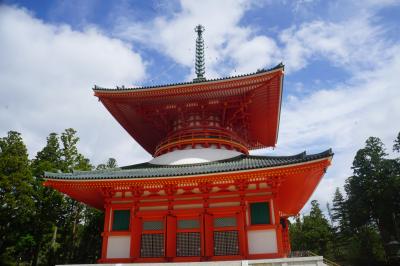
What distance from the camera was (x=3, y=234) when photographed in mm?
33125

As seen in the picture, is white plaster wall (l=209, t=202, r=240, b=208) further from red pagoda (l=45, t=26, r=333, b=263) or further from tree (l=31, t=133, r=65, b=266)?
tree (l=31, t=133, r=65, b=266)

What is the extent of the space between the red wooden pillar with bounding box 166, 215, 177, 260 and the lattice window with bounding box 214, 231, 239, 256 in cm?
205

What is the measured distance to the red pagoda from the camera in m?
14.5

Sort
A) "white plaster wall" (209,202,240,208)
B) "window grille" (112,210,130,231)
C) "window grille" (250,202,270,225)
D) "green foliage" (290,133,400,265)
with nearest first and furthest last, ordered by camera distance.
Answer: "window grille" (250,202,270,225) → "white plaster wall" (209,202,240,208) → "window grille" (112,210,130,231) → "green foliage" (290,133,400,265)

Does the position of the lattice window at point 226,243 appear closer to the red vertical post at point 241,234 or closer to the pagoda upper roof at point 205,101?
the red vertical post at point 241,234

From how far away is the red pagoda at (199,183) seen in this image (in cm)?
1452

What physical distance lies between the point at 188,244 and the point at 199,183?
3.01 meters

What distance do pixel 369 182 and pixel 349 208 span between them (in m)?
6.92

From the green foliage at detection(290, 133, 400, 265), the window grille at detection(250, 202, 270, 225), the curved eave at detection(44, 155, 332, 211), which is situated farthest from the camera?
the green foliage at detection(290, 133, 400, 265)

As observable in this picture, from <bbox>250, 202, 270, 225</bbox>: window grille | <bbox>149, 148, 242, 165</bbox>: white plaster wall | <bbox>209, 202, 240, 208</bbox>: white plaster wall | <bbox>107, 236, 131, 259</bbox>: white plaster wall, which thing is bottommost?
<bbox>107, 236, 131, 259</bbox>: white plaster wall

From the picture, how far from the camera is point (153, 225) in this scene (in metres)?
15.8

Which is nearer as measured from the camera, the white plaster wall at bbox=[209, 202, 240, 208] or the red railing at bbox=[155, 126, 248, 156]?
the white plaster wall at bbox=[209, 202, 240, 208]

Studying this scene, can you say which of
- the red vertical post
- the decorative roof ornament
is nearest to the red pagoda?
the red vertical post

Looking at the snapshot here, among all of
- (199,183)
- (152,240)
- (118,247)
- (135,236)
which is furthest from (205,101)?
(118,247)
